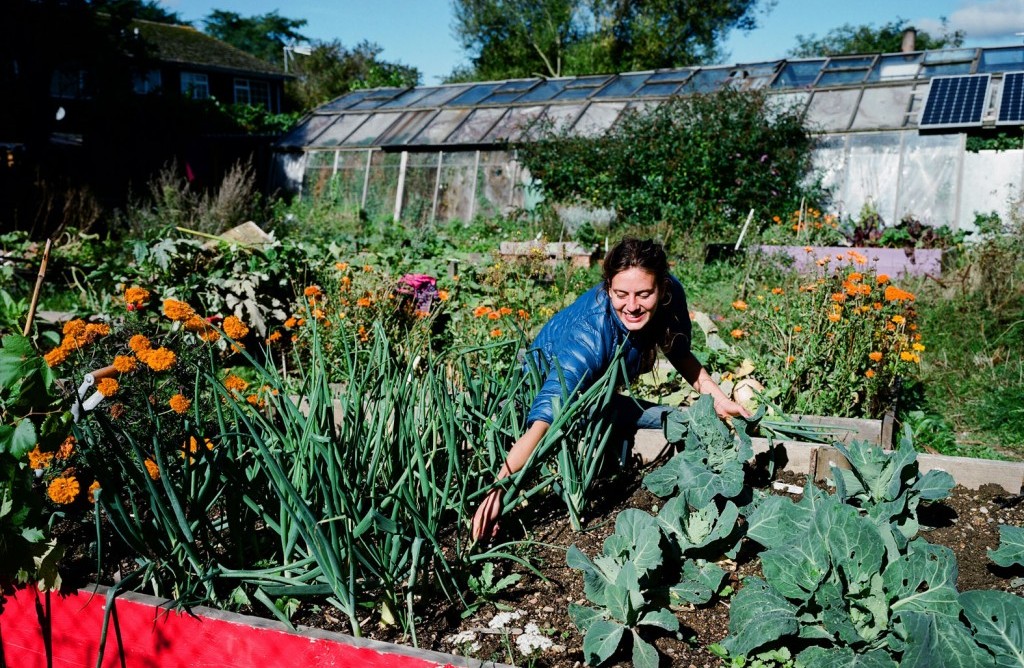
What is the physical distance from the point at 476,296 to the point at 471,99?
1071 centimetres

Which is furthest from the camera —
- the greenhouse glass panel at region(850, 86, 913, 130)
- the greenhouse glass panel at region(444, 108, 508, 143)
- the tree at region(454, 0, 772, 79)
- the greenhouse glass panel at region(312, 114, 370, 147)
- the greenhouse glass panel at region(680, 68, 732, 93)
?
the tree at region(454, 0, 772, 79)

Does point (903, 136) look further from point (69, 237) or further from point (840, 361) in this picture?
point (69, 237)

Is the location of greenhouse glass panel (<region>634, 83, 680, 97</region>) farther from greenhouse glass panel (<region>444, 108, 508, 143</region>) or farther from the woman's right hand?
the woman's right hand

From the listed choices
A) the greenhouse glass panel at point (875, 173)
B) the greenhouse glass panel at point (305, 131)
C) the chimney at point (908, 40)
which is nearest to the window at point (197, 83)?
the greenhouse glass panel at point (305, 131)

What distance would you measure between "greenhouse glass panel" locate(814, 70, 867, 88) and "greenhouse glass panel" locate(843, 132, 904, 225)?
132 cm

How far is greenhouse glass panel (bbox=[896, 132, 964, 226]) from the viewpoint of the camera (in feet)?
34.0

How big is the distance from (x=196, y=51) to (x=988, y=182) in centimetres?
2574

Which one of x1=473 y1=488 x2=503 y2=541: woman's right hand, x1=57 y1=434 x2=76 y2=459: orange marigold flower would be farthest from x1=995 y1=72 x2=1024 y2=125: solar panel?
x1=57 y1=434 x2=76 y2=459: orange marigold flower

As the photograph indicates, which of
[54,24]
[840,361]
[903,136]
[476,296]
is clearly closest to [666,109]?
[903,136]

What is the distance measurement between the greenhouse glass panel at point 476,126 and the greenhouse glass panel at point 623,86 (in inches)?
74.8

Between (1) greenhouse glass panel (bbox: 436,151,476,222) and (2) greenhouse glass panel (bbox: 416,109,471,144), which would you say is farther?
(2) greenhouse glass panel (bbox: 416,109,471,144)

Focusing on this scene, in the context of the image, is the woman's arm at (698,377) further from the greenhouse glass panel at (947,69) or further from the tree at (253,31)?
the tree at (253,31)

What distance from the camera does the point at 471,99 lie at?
577 inches

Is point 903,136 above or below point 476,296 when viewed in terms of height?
above
